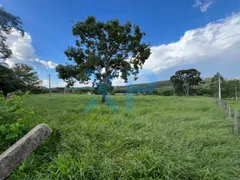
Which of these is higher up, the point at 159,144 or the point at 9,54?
the point at 9,54

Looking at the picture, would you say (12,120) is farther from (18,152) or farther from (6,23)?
(6,23)

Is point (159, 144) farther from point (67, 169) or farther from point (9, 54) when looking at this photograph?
point (9, 54)

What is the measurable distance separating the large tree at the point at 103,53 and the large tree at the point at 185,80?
87.0 feet

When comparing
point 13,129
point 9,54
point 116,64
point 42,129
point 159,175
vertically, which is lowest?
point 159,175

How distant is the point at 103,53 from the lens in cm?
922

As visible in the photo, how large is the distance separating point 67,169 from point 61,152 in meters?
A: 0.51

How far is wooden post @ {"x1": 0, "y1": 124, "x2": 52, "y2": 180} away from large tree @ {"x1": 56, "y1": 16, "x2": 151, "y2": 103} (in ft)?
24.5

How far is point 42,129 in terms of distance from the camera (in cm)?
144

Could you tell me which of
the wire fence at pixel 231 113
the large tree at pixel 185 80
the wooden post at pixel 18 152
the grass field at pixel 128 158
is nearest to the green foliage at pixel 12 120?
the grass field at pixel 128 158

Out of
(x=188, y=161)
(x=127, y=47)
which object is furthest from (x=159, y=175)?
(x=127, y=47)

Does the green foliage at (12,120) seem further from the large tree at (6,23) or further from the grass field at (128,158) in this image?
the large tree at (6,23)

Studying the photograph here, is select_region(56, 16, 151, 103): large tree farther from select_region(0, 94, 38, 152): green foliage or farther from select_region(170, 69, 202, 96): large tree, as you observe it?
select_region(170, 69, 202, 96): large tree

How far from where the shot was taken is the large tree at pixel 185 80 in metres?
32.2

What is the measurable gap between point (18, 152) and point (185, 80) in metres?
36.1
